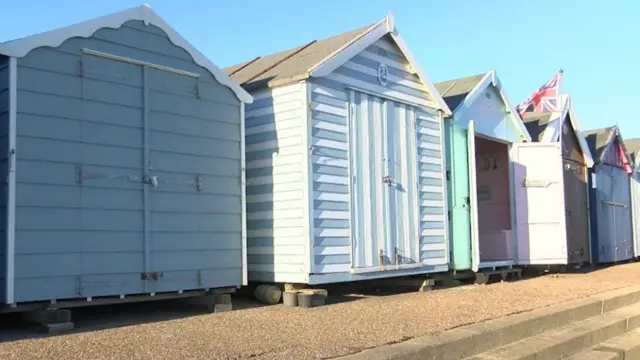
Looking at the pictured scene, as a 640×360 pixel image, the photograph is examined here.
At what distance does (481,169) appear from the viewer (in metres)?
15.3

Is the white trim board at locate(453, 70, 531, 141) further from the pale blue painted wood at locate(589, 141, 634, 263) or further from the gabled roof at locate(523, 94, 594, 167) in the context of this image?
the pale blue painted wood at locate(589, 141, 634, 263)

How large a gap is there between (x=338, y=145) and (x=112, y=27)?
3.41 m

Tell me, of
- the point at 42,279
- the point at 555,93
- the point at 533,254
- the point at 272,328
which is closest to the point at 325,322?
the point at 272,328

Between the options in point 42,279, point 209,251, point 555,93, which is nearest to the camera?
point 42,279

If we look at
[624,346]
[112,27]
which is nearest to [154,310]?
[112,27]

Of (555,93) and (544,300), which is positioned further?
(555,93)

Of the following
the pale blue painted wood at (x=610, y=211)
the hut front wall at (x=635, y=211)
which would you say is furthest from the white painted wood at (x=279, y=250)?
the hut front wall at (x=635, y=211)

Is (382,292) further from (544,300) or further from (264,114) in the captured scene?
(264,114)

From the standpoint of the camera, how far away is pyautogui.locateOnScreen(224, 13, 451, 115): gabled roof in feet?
29.3

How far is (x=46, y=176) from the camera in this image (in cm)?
652

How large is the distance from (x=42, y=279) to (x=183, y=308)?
218 centimetres

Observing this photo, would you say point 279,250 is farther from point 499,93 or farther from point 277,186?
point 499,93

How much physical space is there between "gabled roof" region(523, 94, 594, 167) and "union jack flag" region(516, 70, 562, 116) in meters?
0.23

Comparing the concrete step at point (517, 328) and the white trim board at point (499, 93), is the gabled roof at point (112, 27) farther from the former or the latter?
the white trim board at point (499, 93)
